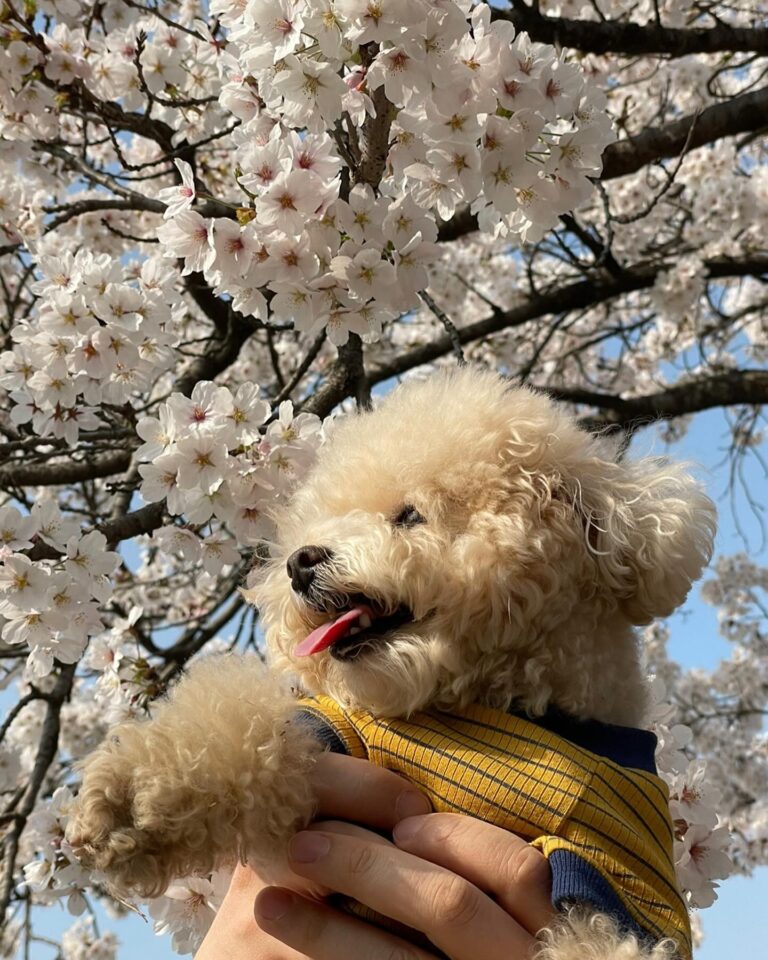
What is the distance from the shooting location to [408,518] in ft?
5.02

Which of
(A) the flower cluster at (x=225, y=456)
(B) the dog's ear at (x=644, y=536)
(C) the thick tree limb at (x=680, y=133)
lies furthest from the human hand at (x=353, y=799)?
(C) the thick tree limb at (x=680, y=133)

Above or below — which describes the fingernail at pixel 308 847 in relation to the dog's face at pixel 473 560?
below

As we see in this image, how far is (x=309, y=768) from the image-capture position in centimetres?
138

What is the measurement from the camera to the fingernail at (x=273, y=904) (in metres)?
1.39

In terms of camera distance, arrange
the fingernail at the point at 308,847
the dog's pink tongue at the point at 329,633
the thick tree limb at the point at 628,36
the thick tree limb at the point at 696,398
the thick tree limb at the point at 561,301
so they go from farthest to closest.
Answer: the thick tree limb at the point at 696,398 < the thick tree limb at the point at 561,301 < the thick tree limb at the point at 628,36 < the dog's pink tongue at the point at 329,633 < the fingernail at the point at 308,847

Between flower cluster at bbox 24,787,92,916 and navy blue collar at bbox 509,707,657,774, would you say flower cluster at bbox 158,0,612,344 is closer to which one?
navy blue collar at bbox 509,707,657,774

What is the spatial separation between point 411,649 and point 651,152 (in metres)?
3.18

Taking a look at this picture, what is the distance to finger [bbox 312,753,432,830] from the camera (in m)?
1.38

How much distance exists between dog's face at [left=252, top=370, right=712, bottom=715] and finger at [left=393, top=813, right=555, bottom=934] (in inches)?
7.7

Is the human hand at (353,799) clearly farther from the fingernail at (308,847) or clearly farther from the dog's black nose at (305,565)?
the dog's black nose at (305,565)

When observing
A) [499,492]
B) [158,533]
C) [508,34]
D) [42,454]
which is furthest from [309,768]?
[42,454]

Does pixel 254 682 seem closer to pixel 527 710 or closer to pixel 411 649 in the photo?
pixel 411 649

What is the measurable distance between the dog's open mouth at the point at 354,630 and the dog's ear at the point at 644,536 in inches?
14.7

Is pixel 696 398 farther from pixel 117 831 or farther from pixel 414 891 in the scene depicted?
pixel 117 831
